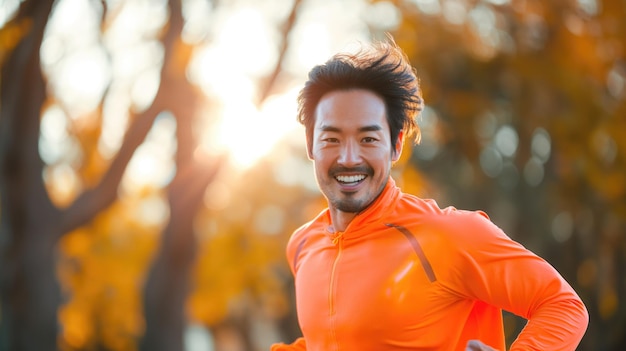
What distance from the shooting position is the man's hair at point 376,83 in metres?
3.39

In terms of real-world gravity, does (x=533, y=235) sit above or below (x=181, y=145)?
below

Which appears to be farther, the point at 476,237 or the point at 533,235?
the point at 533,235

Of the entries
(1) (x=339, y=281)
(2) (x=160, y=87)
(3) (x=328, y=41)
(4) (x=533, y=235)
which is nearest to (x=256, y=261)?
(4) (x=533, y=235)

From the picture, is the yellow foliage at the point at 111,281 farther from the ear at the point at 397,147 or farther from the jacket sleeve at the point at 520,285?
the jacket sleeve at the point at 520,285

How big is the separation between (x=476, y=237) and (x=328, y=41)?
8667mm

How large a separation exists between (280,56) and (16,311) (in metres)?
4.34

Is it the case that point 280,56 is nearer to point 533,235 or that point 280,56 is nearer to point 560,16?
point 560,16

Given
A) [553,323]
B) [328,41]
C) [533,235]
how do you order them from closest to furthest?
[553,323] < [328,41] < [533,235]

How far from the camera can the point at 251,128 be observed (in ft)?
34.5

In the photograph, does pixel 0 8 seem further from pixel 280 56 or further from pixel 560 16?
pixel 560 16

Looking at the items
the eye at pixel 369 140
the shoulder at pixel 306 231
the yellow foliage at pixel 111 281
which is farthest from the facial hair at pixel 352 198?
the yellow foliage at pixel 111 281

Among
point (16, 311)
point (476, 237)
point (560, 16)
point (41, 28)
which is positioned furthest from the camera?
point (560, 16)

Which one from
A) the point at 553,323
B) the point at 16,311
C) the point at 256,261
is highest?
the point at 553,323

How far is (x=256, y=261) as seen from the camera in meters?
21.3
